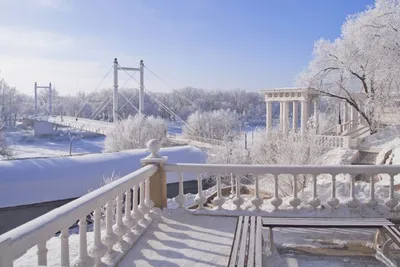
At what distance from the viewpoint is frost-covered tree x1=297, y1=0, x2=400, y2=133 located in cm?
1223

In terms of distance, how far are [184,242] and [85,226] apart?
110cm

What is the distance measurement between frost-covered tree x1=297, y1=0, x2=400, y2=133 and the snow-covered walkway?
35.4 ft

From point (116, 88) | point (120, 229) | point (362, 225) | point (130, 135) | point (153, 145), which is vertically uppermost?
point (116, 88)

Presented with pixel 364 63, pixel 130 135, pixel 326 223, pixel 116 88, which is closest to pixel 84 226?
pixel 326 223

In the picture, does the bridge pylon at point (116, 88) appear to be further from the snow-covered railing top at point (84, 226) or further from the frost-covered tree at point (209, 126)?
the snow-covered railing top at point (84, 226)

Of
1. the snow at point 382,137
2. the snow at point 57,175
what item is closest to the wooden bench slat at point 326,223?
the snow at point 57,175

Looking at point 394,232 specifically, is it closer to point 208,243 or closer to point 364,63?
point 208,243

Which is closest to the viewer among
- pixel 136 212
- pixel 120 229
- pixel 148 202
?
pixel 120 229

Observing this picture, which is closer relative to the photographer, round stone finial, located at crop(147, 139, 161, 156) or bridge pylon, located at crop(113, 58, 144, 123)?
round stone finial, located at crop(147, 139, 161, 156)

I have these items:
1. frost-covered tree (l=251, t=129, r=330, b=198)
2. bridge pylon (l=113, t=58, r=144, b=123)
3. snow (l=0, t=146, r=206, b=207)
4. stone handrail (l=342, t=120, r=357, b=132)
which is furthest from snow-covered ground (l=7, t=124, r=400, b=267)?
bridge pylon (l=113, t=58, r=144, b=123)

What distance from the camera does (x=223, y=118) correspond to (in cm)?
3609

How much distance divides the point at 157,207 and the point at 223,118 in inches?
1267

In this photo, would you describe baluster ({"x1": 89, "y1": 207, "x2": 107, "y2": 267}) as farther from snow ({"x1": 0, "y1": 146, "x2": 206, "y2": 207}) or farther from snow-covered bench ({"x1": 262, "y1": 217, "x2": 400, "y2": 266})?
snow ({"x1": 0, "y1": 146, "x2": 206, "y2": 207})

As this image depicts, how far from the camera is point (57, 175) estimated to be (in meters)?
13.6
